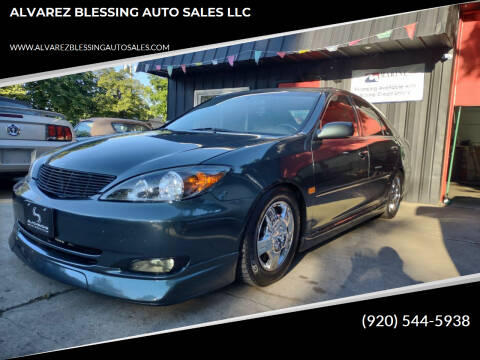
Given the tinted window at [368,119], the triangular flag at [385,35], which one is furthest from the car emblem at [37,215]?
the triangular flag at [385,35]

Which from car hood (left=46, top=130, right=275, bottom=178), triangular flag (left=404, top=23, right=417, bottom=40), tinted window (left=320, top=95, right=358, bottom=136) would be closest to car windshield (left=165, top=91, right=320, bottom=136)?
tinted window (left=320, top=95, right=358, bottom=136)

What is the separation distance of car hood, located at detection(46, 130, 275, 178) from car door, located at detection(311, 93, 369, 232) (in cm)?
58

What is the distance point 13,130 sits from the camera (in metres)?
4.85

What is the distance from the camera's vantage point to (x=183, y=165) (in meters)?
2.06

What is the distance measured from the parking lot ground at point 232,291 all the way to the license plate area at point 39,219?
44 cm

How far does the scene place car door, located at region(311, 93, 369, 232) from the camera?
2846 mm

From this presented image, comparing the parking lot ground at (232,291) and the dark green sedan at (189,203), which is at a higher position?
the dark green sedan at (189,203)

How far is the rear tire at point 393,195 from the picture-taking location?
4438mm

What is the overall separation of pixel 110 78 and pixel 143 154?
28510mm

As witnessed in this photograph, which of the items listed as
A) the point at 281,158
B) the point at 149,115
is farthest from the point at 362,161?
the point at 149,115

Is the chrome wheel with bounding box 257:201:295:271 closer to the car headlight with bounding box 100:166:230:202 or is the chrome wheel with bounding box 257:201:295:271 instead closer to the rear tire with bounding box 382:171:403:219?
the car headlight with bounding box 100:166:230:202

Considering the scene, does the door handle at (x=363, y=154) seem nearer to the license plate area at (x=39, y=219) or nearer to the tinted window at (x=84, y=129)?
the license plate area at (x=39, y=219)

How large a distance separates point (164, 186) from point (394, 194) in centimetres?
356

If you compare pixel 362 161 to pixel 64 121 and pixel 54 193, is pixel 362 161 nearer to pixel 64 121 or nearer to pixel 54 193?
pixel 54 193
